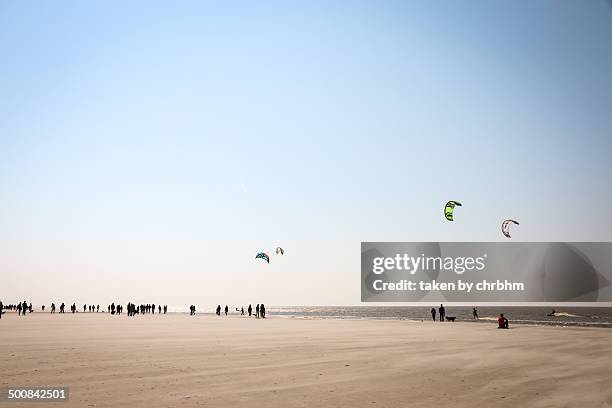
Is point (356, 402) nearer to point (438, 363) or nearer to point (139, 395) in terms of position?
point (139, 395)

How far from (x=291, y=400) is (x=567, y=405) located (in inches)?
208

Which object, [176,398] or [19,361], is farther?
[19,361]

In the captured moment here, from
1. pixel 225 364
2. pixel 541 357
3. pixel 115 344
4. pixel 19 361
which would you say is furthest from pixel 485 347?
pixel 19 361

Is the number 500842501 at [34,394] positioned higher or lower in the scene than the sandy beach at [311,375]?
higher

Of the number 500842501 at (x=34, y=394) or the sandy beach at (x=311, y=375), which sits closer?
the number 500842501 at (x=34, y=394)

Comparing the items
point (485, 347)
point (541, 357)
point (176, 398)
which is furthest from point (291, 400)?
point (485, 347)

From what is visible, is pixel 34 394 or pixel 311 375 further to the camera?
pixel 311 375

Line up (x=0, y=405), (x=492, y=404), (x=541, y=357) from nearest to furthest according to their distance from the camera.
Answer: (x=0, y=405) < (x=492, y=404) < (x=541, y=357)

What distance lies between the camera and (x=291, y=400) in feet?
35.0

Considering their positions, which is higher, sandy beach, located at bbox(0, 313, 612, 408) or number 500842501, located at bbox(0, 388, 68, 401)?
number 500842501, located at bbox(0, 388, 68, 401)

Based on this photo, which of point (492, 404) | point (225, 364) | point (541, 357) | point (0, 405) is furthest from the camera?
point (541, 357)

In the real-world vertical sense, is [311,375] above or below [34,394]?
below

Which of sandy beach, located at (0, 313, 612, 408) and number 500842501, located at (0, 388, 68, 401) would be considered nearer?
number 500842501, located at (0, 388, 68, 401)

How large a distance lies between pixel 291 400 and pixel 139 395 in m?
3.10
